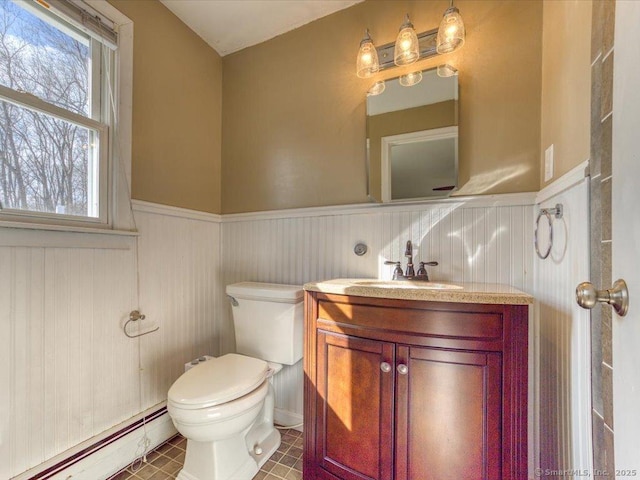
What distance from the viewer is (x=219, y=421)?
104cm

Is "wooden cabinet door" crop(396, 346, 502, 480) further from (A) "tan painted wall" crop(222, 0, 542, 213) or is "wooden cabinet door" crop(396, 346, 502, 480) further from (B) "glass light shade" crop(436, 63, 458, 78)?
(B) "glass light shade" crop(436, 63, 458, 78)

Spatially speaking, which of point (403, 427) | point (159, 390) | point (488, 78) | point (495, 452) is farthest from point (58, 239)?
point (488, 78)

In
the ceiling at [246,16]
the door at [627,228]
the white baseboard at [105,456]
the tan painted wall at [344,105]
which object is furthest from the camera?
the ceiling at [246,16]

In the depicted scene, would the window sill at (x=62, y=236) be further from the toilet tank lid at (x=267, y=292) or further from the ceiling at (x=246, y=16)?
the ceiling at (x=246, y=16)

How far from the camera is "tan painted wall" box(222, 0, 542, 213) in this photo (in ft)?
4.02

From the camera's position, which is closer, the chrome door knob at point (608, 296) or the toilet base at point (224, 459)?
the chrome door knob at point (608, 296)

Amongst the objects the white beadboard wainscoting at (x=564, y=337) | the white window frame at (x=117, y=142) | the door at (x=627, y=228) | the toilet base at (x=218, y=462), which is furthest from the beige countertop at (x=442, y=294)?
the white window frame at (x=117, y=142)

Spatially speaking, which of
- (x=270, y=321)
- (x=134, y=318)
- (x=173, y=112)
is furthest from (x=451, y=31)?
(x=134, y=318)

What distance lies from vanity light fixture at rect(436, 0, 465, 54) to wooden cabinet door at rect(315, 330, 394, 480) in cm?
137

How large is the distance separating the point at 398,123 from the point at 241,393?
4.81 feet

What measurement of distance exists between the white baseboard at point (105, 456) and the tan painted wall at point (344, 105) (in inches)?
51.6

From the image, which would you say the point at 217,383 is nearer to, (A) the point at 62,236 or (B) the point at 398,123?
(A) the point at 62,236

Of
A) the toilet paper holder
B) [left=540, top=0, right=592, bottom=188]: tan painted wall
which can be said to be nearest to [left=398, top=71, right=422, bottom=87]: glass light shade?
[left=540, top=0, right=592, bottom=188]: tan painted wall

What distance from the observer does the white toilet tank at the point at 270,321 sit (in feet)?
4.69
